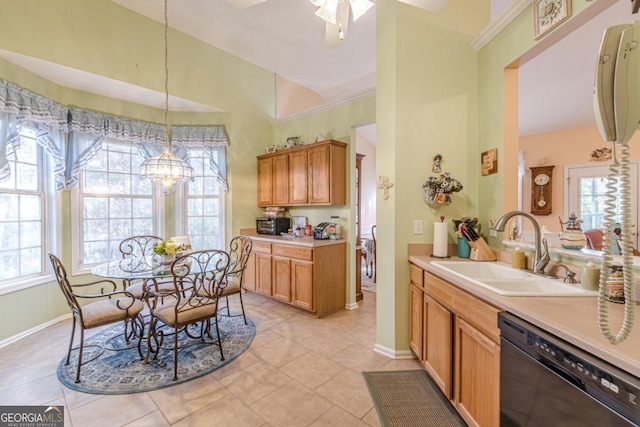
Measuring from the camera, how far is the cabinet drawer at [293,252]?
3285 millimetres

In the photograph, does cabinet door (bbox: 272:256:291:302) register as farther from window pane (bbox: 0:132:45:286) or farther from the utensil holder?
window pane (bbox: 0:132:45:286)

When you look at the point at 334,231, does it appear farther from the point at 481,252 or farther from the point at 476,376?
the point at 476,376

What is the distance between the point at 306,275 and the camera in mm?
3312

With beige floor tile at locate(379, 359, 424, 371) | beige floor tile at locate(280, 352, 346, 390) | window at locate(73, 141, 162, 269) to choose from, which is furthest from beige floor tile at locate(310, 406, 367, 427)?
window at locate(73, 141, 162, 269)

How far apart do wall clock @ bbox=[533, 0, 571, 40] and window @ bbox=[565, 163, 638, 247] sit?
397 centimetres

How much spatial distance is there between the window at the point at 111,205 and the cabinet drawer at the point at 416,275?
3633 millimetres

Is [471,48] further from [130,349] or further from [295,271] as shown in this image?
[130,349]

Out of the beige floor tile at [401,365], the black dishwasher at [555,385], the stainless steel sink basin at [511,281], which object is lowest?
the beige floor tile at [401,365]

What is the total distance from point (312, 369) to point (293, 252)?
1479 millimetres

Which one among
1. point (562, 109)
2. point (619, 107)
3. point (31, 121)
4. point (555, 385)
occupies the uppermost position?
point (562, 109)

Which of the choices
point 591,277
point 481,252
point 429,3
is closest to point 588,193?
point 481,252

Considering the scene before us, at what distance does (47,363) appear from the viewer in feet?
7.58

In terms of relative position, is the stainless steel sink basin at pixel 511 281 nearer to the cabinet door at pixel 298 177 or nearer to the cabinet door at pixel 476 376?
the cabinet door at pixel 476 376

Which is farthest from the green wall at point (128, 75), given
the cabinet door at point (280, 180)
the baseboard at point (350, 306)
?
the baseboard at point (350, 306)
